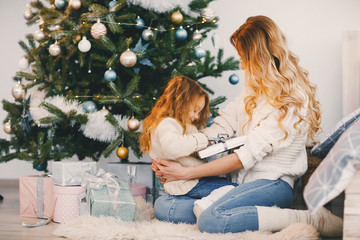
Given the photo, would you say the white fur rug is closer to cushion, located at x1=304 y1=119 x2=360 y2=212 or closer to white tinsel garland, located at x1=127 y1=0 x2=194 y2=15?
cushion, located at x1=304 y1=119 x2=360 y2=212

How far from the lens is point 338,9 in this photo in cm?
271

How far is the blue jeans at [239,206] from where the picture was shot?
1.37 metres

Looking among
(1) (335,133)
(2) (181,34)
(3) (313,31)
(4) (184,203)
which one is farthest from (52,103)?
(3) (313,31)

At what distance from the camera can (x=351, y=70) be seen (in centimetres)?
257

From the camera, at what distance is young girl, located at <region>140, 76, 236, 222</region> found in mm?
1536

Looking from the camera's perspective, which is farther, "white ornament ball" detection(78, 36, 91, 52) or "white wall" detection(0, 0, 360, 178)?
"white wall" detection(0, 0, 360, 178)

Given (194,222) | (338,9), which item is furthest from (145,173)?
(338,9)

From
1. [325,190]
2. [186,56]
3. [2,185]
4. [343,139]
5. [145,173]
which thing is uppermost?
[186,56]

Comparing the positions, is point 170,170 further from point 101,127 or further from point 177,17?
point 177,17

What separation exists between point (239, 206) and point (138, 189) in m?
0.61

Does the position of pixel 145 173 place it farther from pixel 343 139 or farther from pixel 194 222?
pixel 343 139

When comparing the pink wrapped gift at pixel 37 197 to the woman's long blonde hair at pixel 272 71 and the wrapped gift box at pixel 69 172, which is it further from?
the woman's long blonde hair at pixel 272 71

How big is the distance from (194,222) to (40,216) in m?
0.73

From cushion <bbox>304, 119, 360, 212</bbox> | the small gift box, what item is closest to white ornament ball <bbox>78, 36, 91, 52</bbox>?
the small gift box
